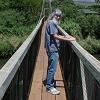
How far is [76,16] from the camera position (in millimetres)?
65312

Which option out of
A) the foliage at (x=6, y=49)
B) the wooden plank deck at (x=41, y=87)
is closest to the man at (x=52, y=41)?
the wooden plank deck at (x=41, y=87)

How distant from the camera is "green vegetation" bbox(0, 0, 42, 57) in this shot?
48866mm

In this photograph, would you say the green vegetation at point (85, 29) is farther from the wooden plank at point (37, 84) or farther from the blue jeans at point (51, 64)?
the blue jeans at point (51, 64)

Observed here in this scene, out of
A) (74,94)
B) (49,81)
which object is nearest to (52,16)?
(49,81)

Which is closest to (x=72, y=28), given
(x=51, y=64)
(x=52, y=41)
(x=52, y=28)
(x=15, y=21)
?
(x=15, y=21)

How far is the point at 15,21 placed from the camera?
60.5 m

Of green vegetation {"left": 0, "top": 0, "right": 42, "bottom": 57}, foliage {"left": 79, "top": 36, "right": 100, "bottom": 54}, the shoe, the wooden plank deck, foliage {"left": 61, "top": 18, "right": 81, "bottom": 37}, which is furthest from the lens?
foliage {"left": 61, "top": 18, "right": 81, "bottom": 37}

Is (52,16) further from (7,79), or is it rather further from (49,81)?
(7,79)

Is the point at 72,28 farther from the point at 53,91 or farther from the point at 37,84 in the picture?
the point at 53,91

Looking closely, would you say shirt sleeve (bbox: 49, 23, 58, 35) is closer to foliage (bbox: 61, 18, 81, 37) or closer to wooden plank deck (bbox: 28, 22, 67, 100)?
wooden plank deck (bbox: 28, 22, 67, 100)

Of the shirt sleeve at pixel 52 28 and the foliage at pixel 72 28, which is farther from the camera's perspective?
the foliage at pixel 72 28

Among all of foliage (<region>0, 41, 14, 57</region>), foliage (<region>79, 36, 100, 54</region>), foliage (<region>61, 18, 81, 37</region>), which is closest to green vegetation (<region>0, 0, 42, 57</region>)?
foliage (<region>0, 41, 14, 57</region>)

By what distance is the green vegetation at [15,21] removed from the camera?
48.9 meters

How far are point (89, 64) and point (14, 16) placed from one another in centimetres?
5814
